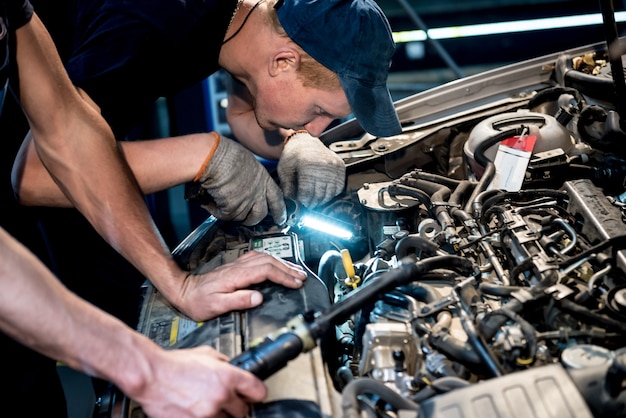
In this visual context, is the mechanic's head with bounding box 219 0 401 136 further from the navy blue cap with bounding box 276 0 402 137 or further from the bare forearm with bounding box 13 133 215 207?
the bare forearm with bounding box 13 133 215 207

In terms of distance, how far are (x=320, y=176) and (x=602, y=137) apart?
875mm

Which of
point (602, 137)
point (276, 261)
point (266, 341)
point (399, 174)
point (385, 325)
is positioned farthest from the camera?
point (399, 174)

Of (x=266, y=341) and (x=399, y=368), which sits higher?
(x=266, y=341)

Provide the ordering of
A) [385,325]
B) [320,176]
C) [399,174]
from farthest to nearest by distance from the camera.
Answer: [399,174] < [320,176] < [385,325]

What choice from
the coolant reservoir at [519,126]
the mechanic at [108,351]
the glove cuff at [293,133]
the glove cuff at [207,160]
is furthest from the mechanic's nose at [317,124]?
the mechanic at [108,351]

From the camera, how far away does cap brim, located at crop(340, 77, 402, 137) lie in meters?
1.65

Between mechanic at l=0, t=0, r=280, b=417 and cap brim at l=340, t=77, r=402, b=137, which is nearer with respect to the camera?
mechanic at l=0, t=0, r=280, b=417

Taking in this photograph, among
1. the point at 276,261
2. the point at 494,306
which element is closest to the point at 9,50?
the point at 276,261

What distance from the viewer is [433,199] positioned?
1.58m

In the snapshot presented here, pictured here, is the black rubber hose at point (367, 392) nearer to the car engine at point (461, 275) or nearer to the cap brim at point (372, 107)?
the car engine at point (461, 275)

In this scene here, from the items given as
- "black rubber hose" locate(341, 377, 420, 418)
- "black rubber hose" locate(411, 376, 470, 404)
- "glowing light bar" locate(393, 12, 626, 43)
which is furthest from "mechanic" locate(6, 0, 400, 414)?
"glowing light bar" locate(393, 12, 626, 43)

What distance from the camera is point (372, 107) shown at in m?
1.72

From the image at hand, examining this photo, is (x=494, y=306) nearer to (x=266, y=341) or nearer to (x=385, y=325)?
(x=385, y=325)

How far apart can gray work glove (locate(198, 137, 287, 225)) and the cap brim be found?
1.15 ft
